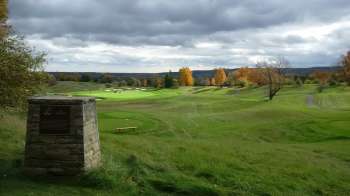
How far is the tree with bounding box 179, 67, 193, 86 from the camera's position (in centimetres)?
16588

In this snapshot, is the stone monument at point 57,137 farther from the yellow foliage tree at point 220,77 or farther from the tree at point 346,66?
the yellow foliage tree at point 220,77

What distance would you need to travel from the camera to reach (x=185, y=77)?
16712 centimetres

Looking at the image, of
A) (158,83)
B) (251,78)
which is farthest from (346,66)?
(158,83)

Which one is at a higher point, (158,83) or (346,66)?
(346,66)

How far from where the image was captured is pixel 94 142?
13.2 meters

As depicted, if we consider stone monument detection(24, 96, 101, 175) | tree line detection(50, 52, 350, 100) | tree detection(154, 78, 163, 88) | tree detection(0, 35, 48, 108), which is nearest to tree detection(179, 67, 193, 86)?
tree line detection(50, 52, 350, 100)

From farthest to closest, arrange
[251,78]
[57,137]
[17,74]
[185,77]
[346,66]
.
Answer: [185,77] < [251,78] < [346,66] < [17,74] < [57,137]

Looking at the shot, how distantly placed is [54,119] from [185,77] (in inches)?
6109

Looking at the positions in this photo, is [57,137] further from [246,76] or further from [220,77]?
[220,77]

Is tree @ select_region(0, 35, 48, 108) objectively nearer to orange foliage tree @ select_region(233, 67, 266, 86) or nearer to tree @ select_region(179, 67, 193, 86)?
orange foliage tree @ select_region(233, 67, 266, 86)

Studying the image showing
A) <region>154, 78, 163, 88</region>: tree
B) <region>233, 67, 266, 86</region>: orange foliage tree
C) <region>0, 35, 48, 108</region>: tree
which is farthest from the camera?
<region>154, 78, 163, 88</region>: tree

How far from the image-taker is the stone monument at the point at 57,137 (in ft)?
40.1

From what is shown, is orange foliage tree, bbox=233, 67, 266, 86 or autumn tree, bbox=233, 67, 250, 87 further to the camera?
autumn tree, bbox=233, 67, 250, 87

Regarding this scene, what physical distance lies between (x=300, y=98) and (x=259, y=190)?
7088cm
